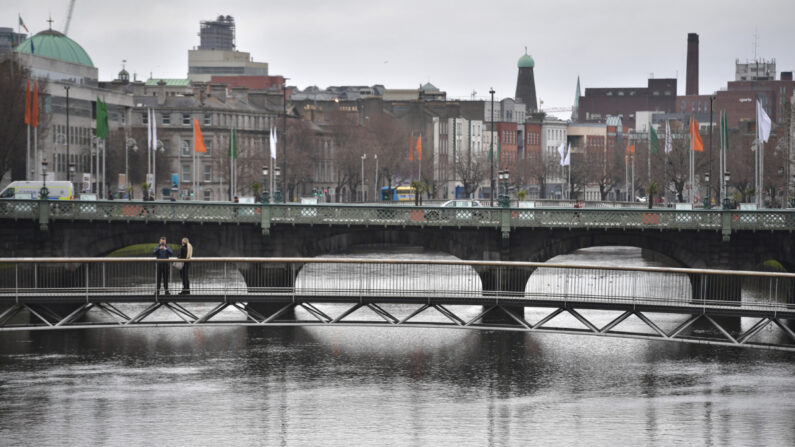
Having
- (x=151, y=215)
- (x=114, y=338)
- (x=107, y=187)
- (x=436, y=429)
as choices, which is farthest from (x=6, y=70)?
(x=436, y=429)

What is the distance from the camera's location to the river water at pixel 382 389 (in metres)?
42.5

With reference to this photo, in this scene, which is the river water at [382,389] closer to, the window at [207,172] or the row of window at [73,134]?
the row of window at [73,134]

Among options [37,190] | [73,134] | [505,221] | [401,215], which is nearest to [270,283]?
[401,215]

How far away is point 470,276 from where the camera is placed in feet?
182

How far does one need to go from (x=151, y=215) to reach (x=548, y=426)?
35.8 meters

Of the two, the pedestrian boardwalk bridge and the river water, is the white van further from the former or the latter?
the pedestrian boardwalk bridge

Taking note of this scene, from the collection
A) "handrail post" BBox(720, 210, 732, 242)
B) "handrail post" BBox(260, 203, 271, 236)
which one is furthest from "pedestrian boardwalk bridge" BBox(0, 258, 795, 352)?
"handrail post" BBox(260, 203, 271, 236)

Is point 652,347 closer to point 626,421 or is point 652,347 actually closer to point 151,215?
point 626,421

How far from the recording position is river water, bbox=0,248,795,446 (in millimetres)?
42531

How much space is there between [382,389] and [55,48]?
401 ft

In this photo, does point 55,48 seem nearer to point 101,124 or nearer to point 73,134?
point 73,134

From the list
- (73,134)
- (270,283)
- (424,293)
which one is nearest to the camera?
(424,293)

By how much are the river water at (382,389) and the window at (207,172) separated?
101m

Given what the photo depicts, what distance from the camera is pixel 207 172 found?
6649 inches
